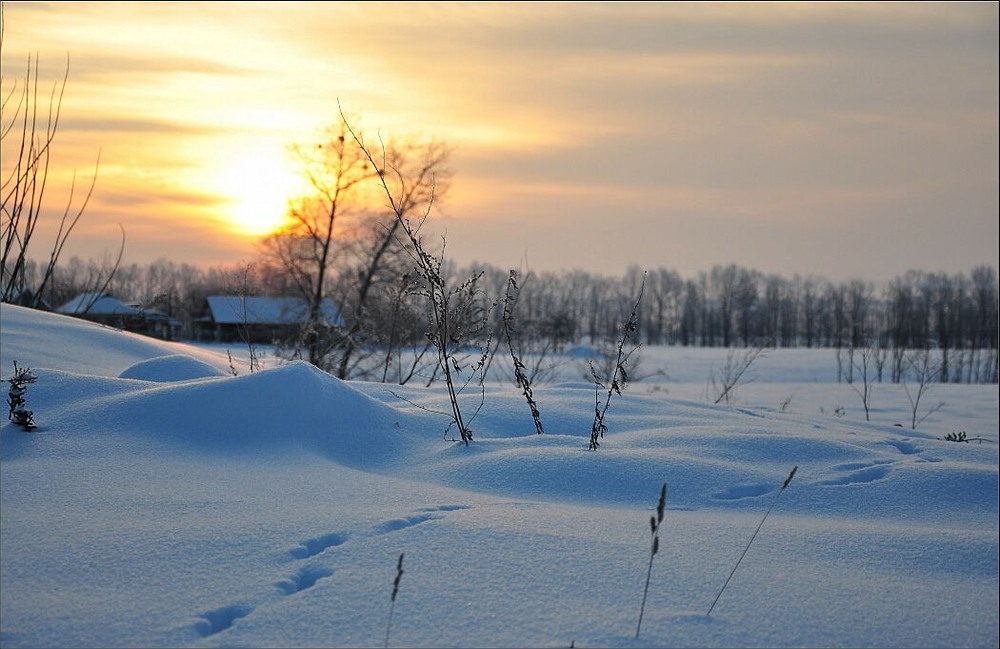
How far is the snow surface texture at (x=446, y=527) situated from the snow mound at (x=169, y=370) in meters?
0.07

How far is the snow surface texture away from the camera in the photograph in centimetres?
192

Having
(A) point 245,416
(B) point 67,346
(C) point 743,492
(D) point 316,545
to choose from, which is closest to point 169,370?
(B) point 67,346

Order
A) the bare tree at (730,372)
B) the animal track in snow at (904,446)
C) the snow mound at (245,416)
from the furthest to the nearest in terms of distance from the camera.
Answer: the bare tree at (730,372) → the animal track in snow at (904,446) → the snow mound at (245,416)

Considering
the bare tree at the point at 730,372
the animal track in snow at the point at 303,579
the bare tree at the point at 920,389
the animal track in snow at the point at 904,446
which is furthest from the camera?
the bare tree at the point at 920,389

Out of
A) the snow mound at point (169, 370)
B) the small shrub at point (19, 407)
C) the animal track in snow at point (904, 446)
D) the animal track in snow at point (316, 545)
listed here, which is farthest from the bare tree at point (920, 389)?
the small shrub at point (19, 407)

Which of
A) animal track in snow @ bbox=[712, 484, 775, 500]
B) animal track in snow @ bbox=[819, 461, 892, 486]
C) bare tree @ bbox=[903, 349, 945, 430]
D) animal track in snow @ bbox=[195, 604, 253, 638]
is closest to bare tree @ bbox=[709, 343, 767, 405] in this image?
bare tree @ bbox=[903, 349, 945, 430]

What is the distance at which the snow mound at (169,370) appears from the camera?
14.3 ft

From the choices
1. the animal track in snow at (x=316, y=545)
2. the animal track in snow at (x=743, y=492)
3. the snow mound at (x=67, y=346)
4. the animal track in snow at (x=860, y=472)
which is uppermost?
the snow mound at (x=67, y=346)

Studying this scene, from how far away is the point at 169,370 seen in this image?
14.6 ft

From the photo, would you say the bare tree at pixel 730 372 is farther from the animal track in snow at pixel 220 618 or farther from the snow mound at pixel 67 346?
the animal track in snow at pixel 220 618

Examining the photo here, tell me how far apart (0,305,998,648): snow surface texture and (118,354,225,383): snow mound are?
7 cm

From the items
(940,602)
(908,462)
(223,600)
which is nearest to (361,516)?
(223,600)

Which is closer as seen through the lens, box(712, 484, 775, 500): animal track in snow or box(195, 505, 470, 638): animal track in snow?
box(195, 505, 470, 638): animal track in snow

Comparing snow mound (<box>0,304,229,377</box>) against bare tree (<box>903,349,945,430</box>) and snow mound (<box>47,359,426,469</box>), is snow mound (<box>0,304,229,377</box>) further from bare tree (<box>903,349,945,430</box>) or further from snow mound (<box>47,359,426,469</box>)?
bare tree (<box>903,349,945,430</box>)
